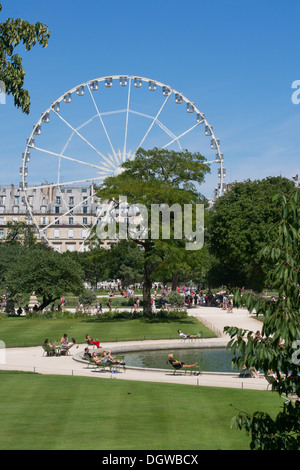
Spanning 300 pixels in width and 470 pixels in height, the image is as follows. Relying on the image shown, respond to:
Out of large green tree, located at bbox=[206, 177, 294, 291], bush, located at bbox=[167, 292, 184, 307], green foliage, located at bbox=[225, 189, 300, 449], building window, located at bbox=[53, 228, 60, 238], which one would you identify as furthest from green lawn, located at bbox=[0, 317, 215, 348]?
building window, located at bbox=[53, 228, 60, 238]

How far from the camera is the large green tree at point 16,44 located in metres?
15.0

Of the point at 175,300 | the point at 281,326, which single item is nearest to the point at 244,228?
the point at 175,300

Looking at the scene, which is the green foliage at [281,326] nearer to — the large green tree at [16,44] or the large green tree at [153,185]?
the large green tree at [16,44]

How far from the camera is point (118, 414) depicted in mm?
15867

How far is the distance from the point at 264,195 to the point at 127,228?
24.4 m

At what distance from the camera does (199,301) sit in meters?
69.8

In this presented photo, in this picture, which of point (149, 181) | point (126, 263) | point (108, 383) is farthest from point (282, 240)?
point (126, 263)

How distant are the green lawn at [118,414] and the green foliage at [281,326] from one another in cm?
432

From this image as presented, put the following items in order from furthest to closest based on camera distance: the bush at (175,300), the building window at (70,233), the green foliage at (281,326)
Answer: the building window at (70,233) → the bush at (175,300) → the green foliage at (281,326)

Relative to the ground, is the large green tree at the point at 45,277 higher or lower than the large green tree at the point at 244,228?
lower

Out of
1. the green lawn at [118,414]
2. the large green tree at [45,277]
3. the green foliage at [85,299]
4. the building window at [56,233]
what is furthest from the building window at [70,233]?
the green lawn at [118,414]

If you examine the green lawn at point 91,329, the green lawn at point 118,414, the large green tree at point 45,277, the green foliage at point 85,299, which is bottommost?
the green lawn at point 91,329

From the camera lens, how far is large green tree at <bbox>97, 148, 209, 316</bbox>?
4538 centimetres

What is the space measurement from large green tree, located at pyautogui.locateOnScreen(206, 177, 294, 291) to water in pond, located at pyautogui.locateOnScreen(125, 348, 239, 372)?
2630cm
